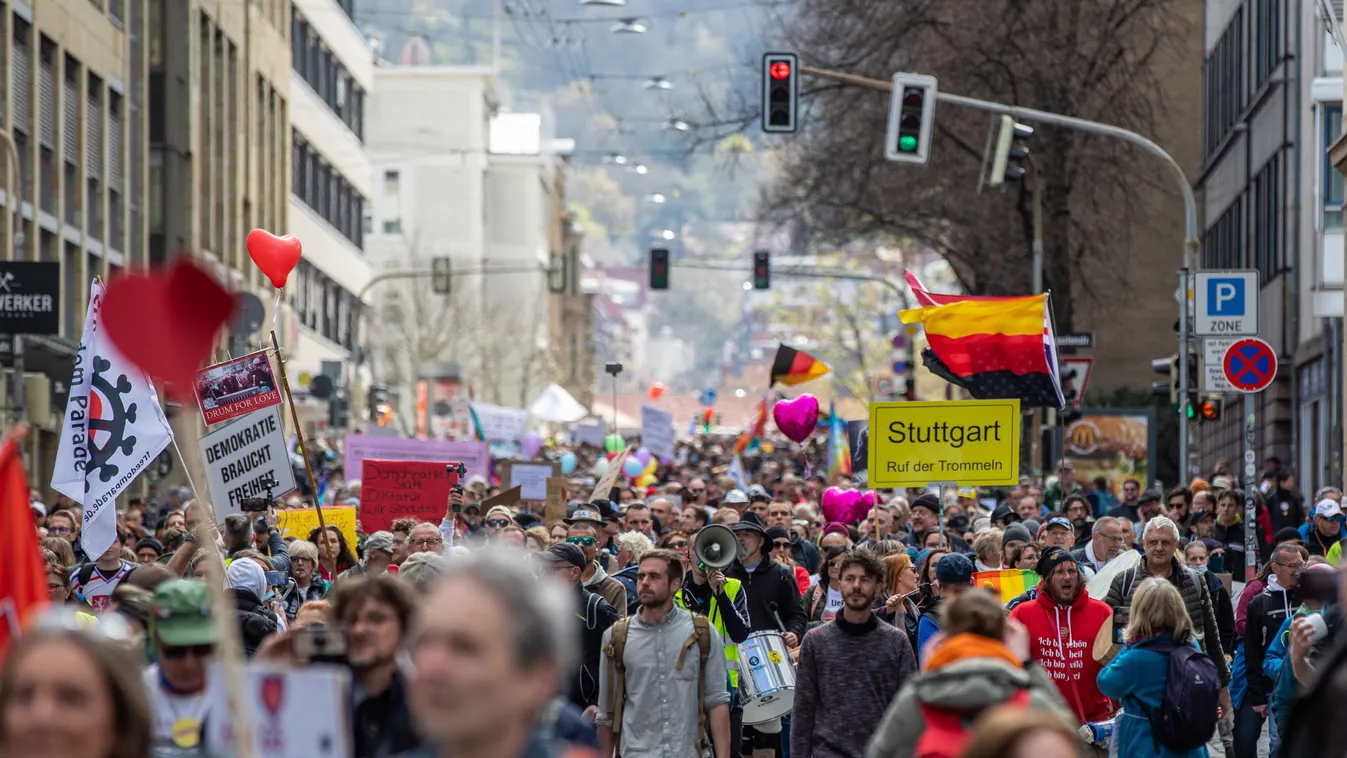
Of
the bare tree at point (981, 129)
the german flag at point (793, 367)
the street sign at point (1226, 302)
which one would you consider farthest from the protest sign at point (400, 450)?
the bare tree at point (981, 129)

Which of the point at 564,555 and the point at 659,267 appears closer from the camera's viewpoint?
the point at 564,555

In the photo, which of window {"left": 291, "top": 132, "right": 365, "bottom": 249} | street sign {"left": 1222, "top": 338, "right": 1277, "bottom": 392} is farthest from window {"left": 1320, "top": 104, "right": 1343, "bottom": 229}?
window {"left": 291, "top": 132, "right": 365, "bottom": 249}

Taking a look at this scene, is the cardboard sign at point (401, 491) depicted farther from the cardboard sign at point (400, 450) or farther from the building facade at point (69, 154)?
the building facade at point (69, 154)

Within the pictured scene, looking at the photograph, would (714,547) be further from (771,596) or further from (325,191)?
(325,191)

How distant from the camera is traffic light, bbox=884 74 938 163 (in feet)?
80.4

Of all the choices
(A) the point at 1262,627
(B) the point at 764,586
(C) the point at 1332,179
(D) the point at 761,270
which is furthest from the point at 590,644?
(D) the point at 761,270

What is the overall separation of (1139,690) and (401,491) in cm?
1063

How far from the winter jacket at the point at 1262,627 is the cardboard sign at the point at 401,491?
800 cm

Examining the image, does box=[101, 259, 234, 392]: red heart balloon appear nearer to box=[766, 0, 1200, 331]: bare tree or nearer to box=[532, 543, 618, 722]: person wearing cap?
box=[532, 543, 618, 722]: person wearing cap

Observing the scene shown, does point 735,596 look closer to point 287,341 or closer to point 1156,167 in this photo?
point 1156,167

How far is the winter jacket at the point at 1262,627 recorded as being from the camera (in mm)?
12984

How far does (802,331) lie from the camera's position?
11488cm

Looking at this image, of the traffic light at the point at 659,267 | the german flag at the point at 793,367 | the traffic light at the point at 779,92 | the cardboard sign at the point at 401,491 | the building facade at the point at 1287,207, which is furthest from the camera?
the traffic light at the point at 659,267

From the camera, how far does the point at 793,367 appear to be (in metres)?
32.6
